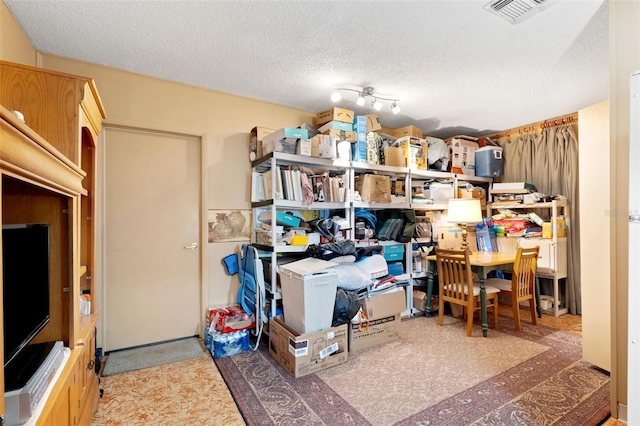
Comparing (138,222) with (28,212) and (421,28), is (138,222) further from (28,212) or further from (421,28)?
(421,28)

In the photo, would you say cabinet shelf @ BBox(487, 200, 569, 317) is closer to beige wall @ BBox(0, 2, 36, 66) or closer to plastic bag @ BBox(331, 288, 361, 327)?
plastic bag @ BBox(331, 288, 361, 327)

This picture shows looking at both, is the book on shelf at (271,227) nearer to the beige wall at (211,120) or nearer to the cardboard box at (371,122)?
the beige wall at (211,120)

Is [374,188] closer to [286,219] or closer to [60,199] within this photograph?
[286,219]

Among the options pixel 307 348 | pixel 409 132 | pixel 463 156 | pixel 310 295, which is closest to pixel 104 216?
pixel 310 295

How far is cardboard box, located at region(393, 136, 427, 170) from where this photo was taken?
3807 millimetres

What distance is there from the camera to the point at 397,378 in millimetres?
2279

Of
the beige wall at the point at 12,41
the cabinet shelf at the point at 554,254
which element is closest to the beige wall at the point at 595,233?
the cabinet shelf at the point at 554,254

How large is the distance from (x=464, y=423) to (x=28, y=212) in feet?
8.12

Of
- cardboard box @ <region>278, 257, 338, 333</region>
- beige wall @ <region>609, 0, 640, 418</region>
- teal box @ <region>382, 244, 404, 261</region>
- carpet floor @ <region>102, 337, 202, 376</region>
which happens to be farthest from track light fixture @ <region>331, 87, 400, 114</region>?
carpet floor @ <region>102, 337, 202, 376</region>

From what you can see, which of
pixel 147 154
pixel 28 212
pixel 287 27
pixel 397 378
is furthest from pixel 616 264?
pixel 147 154

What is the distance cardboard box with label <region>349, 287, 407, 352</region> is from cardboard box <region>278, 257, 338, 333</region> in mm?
406

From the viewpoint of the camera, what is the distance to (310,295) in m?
2.38

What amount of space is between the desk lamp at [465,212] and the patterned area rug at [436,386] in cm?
126

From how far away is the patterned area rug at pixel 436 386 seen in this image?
1845 mm
